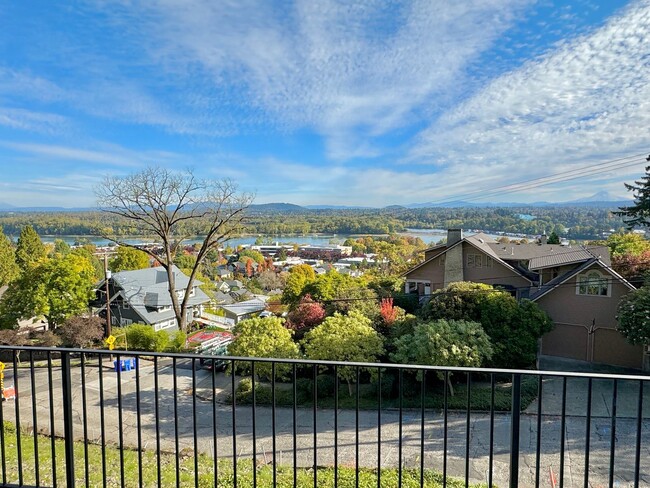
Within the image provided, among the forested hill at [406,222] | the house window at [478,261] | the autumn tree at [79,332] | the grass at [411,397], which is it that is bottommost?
the grass at [411,397]

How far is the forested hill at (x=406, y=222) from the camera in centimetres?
1942

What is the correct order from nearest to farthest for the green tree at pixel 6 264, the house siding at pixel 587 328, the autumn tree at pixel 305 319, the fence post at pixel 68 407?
1. the fence post at pixel 68 407
2. the house siding at pixel 587 328
3. the autumn tree at pixel 305 319
4. the green tree at pixel 6 264

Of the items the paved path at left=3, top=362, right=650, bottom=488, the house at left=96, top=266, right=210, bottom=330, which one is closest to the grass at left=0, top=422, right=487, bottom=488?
the paved path at left=3, top=362, right=650, bottom=488

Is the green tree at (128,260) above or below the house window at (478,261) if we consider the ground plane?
below

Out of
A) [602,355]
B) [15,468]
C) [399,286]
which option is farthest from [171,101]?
[602,355]

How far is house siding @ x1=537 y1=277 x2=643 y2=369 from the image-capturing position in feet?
39.4

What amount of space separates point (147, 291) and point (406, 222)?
73.7ft

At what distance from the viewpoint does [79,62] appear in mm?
12180

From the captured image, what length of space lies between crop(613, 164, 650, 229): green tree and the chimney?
22.9ft

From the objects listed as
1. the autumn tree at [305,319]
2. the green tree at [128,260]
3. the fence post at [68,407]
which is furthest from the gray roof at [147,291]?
the fence post at [68,407]

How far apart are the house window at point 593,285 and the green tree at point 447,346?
4.93 metres

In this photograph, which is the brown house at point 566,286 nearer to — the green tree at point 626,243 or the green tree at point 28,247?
the green tree at point 626,243

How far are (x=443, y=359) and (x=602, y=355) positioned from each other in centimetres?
704

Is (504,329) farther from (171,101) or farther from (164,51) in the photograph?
(171,101)
